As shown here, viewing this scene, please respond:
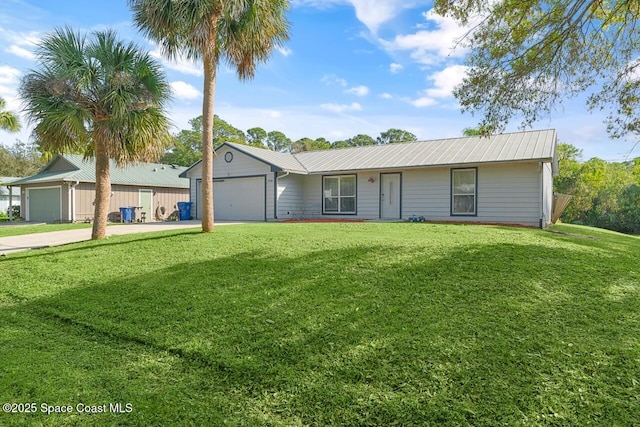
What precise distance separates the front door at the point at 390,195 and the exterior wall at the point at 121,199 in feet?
49.1

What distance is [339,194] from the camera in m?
17.5

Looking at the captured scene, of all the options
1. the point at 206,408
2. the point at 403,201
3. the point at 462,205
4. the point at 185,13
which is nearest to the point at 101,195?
the point at 185,13

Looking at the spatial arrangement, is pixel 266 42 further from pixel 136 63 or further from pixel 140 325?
pixel 140 325

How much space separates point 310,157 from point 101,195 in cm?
1173

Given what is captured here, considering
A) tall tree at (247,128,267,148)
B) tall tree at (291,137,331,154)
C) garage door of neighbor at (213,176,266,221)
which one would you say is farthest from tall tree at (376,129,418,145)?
garage door of neighbor at (213,176,266,221)

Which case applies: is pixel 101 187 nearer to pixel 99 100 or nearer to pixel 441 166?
pixel 99 100

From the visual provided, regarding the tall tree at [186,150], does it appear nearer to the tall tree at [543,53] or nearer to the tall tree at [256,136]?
the tall tree at [256,136]

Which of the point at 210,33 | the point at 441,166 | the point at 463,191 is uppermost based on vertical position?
the point at 210,33

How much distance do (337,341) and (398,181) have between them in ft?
42.9

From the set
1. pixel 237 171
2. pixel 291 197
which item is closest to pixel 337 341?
pixel 291 197

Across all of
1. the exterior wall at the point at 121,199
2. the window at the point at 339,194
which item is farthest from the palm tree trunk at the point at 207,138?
the exterior wall at the point at 121,199

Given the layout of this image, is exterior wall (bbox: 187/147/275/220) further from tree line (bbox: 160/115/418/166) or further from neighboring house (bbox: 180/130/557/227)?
tree line (bbox: 160/115/418/166)

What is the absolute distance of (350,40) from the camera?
44.0ft

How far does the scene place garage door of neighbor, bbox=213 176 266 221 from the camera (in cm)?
1792
